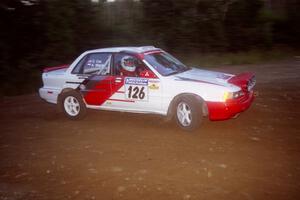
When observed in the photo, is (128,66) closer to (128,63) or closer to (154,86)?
(128,63)

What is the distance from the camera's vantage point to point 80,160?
7.05 meters

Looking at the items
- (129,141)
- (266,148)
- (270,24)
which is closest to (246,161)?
(266,148)

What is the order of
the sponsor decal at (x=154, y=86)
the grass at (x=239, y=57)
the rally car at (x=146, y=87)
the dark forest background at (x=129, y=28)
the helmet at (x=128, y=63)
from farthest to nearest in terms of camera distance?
the grass at (x=239, y=57), the dark forest background at (x=129, y=28), the helmet at (x=128, y=63), the sponsor decal at (x=154, y=86), the rally car at (x=146, y=87)

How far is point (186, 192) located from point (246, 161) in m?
1.35

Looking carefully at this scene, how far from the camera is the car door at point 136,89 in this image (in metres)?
8.51

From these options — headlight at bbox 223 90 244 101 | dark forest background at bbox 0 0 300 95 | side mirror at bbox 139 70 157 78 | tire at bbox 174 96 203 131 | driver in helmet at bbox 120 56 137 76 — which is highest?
dark forest background at bbox 0 0 300 95

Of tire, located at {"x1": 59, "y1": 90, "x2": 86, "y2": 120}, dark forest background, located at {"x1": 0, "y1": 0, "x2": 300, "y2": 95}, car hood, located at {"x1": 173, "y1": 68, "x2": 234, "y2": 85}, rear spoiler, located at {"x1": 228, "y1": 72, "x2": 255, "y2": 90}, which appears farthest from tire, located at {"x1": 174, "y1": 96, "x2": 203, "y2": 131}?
dark forest background, located at {"x1": 0, "y1": 0, "x2": 300, "y2": 95}

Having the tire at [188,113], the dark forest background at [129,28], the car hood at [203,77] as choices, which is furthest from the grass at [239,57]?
the tire at [188,113]

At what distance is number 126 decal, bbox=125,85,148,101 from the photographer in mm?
8594

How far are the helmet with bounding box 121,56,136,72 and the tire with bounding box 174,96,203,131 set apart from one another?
113cm

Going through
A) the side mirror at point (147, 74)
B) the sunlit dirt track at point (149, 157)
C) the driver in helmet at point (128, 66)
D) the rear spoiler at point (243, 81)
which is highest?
the driver in helmet at point (128, 66)

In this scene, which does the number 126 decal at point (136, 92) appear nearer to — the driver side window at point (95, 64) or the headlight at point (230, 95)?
the driver side window at point (95, 64)

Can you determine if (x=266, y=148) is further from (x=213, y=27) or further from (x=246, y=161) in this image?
(x=213, y=27)

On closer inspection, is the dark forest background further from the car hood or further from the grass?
the car hood
